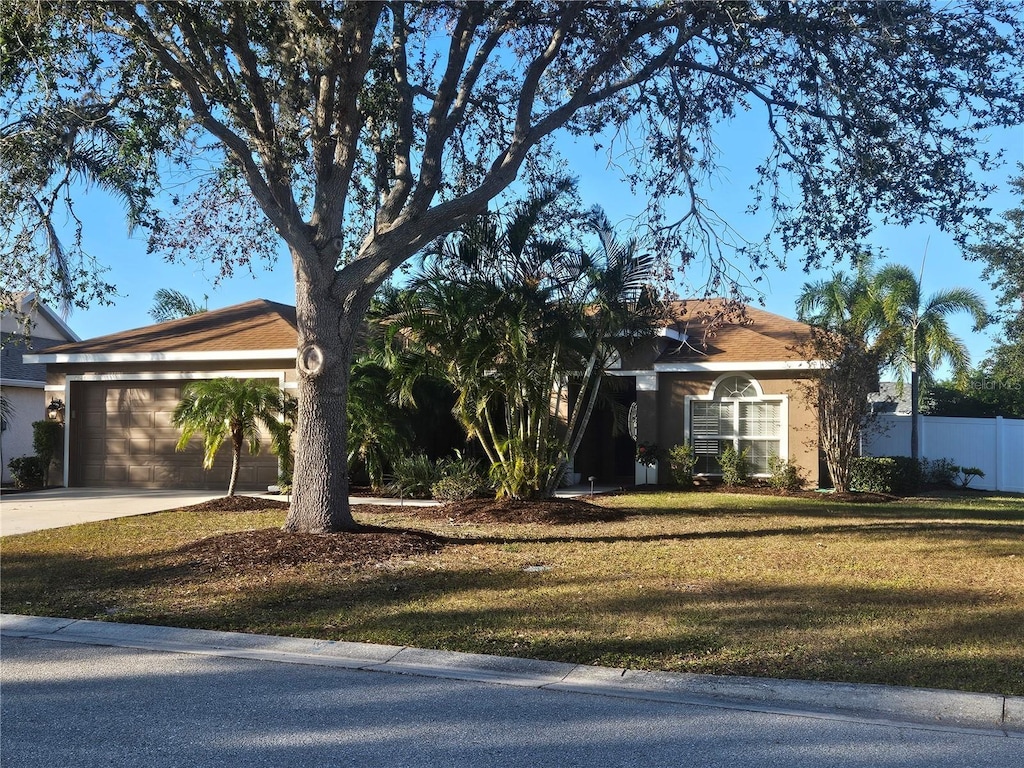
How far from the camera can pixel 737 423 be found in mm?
19641

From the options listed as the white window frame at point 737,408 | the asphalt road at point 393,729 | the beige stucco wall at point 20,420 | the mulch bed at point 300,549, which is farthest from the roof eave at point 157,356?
the asphalt road at point 393,729

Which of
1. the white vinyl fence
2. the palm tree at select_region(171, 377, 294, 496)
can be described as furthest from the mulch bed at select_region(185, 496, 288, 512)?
the white vinyl fence

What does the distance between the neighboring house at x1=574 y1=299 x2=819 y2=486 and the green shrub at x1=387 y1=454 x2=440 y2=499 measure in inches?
183

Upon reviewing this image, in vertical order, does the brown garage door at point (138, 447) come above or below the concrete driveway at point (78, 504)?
above

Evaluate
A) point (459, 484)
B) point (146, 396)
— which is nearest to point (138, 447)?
point (146, 396)

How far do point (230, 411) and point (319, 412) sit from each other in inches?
193

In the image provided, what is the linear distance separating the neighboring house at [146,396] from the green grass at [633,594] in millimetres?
5760

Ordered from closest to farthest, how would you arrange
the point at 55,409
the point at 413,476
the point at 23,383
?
the point at 413,476, the point at 55,409, the point at 23,383

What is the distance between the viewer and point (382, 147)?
12.1 metres

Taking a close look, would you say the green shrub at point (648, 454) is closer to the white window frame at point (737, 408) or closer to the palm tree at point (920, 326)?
the white window frame at point (737, 408)

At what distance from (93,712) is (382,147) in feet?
27.4

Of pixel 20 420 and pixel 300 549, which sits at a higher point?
pixel 20 420

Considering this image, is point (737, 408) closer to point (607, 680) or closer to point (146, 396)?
point (146, 396)

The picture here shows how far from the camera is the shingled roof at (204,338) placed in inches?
732
